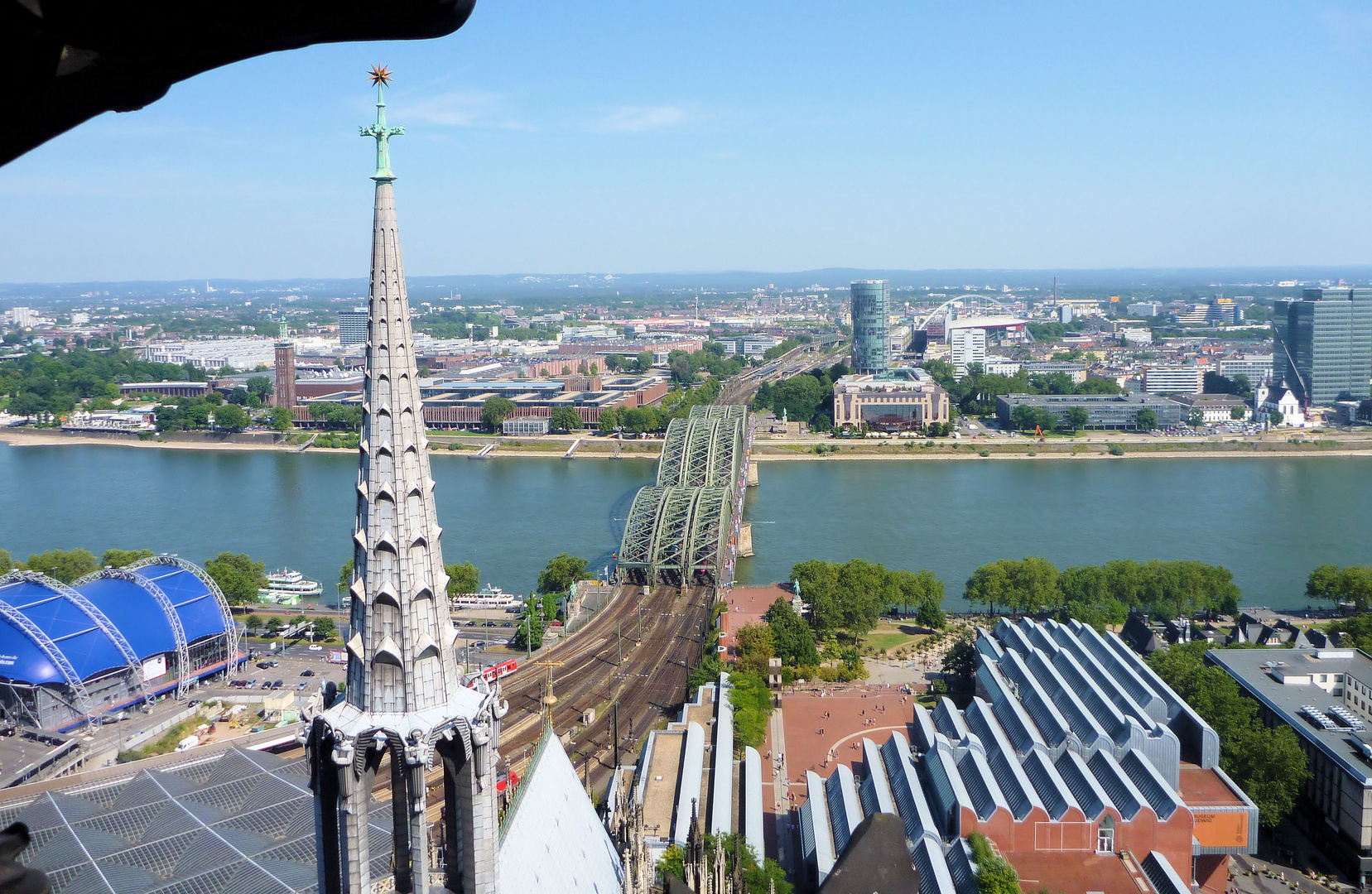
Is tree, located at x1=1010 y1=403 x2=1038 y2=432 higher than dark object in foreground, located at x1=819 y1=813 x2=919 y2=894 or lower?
lower

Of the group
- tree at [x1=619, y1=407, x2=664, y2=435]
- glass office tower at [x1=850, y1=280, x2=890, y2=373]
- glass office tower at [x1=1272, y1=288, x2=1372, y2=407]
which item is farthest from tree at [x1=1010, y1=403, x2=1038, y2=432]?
glass office tower at [x1=850, y1=280, x2=890, y2=373]

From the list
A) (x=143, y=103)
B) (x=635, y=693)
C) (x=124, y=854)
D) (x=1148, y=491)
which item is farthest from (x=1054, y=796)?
(x=1148, y=491)

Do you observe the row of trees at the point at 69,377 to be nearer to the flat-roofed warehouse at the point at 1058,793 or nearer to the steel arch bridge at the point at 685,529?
the steel arch bridge at the point at 685,529

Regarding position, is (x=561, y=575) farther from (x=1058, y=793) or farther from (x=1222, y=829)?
(x=1222, y=829)

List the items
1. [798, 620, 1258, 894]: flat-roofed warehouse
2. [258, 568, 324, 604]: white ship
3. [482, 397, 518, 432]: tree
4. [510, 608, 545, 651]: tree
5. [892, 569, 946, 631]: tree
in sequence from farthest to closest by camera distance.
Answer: [482, 397, 518, 432]: tree, [258, 568, 324, 604]: white ship, [892, 569, 946, 631]: tree, [510, 608, 545, 651]: tree, [798, 620, 1258, 894]: flat-roofed warehouse

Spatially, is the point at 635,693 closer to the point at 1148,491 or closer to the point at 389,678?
the point at 389,678

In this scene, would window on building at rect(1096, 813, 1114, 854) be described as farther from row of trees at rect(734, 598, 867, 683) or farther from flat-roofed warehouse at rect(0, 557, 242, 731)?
flat-roofed warehouse at rect(0, 557, 242, 731)

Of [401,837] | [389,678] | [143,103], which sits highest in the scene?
[143,103]
